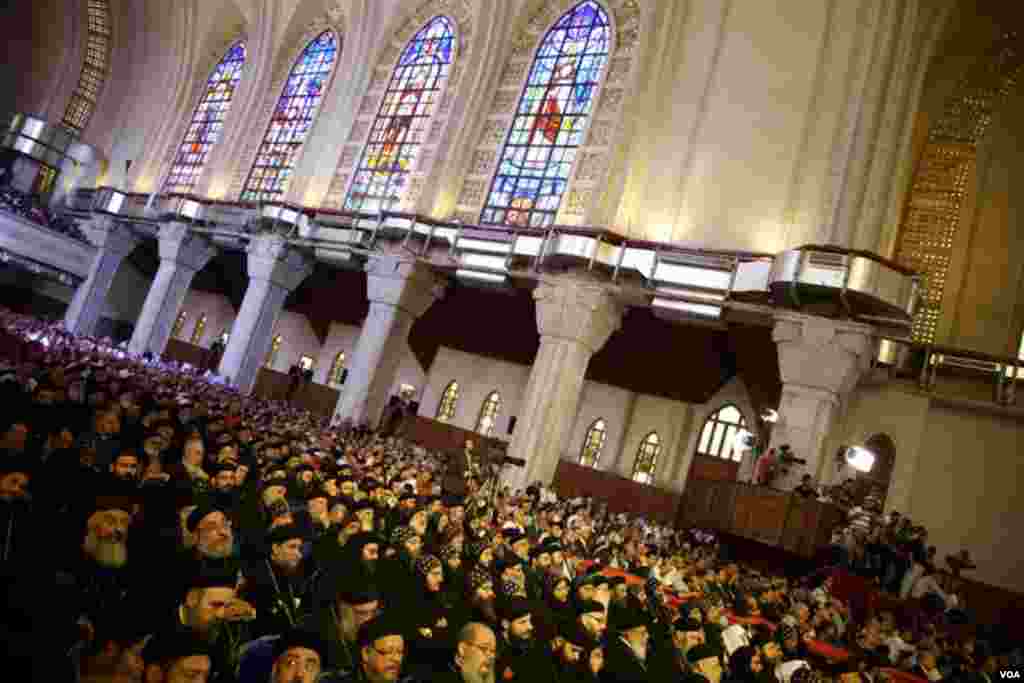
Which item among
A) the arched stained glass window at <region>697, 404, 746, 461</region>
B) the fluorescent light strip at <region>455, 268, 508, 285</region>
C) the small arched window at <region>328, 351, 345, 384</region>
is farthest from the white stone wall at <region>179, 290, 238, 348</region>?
the arched stained glass window at <region>697, 404, 746, 461</region>

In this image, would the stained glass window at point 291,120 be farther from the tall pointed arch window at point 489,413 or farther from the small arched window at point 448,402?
the tall pointed arch window at point 489,413

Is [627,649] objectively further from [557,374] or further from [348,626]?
[557,374]

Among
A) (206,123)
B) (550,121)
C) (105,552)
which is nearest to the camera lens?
(105,552)

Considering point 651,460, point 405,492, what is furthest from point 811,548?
point 651,460

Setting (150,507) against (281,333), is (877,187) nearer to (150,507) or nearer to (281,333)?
(150,507)

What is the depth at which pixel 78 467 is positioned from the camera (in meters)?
6.02

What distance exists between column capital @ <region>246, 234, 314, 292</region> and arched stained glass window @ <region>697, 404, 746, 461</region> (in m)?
13.9

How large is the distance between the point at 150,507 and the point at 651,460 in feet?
64.8

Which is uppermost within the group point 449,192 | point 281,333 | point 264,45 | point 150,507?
point 264,45

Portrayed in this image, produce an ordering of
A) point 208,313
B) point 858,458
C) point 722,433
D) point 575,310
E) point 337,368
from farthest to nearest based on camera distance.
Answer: point 208,313 < point 337,368 < point 722,433 < point 575,310 < point 858,458

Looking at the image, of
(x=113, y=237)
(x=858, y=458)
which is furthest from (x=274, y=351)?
(x=858, y=458)

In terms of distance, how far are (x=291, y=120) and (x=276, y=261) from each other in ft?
22.9

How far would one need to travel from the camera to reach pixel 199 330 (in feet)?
123

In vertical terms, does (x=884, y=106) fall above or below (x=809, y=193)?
above
